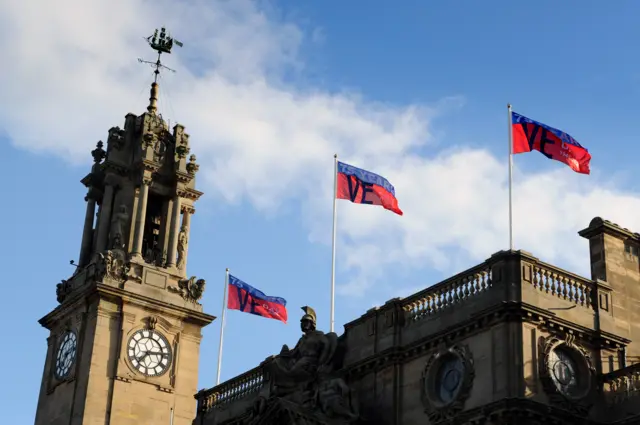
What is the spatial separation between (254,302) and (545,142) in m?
18.4

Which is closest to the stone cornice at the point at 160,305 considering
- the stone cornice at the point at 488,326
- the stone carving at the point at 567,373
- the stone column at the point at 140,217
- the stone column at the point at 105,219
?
the stone column at the point at 140,217

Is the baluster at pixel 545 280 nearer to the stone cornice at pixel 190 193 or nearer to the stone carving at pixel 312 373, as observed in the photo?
the stone carving at pixel 312 373

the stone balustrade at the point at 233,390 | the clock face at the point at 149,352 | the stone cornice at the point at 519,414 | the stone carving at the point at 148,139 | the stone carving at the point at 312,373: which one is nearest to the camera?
the stone cornice at the point at 519,414

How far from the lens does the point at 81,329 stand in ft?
192

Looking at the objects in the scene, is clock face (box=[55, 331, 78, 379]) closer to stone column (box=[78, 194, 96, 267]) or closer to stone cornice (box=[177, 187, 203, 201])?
stone column (box=[78, 194, 96, 267])

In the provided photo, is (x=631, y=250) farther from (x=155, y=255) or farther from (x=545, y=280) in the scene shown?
(x=155, y=255)

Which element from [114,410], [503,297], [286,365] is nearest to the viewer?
[503,297]

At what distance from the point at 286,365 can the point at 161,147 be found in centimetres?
2534

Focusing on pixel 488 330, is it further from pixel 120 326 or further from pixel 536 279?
pixel 120 326

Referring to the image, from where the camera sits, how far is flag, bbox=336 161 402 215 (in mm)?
44281

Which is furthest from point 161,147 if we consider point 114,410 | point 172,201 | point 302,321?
point 302,321

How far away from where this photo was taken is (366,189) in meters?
44.4

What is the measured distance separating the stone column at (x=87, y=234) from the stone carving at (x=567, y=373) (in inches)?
1285

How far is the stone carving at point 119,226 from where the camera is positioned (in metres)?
60.8
